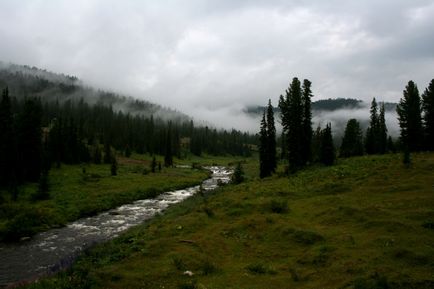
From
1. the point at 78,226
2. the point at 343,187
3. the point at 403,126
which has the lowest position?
the point at 78,226

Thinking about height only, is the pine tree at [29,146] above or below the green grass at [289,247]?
above

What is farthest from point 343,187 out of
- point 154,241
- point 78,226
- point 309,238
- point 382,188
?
point 78,226

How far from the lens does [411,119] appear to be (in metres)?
79.8

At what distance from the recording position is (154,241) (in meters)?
31.5

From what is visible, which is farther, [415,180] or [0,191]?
[0,191]

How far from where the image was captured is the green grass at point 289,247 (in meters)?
22.4

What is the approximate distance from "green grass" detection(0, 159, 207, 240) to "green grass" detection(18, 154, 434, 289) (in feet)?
52.6

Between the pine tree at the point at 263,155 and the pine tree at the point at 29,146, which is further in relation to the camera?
the pine tree at the point at 263,155

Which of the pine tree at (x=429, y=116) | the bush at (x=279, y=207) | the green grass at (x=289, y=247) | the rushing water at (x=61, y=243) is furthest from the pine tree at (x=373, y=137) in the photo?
the bush at (x=279, y=207)

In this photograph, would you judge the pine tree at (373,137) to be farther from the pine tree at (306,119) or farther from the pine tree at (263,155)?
the pine tree at (263,155)

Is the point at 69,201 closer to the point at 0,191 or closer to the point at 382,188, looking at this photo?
the point at 0,191

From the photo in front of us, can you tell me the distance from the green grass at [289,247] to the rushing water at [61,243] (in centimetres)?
418

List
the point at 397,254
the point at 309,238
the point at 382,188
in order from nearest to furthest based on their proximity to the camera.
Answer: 1. the point at 397,254
2. the point at 309,238
3. the point at 382,188

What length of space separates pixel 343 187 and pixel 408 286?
28591mm
